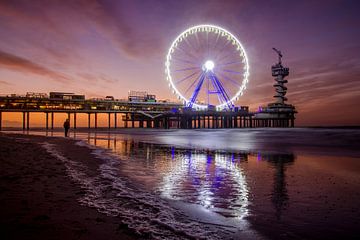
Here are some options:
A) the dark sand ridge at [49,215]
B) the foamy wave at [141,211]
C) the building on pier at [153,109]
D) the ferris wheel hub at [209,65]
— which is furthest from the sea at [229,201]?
the building on pier at [153,109]

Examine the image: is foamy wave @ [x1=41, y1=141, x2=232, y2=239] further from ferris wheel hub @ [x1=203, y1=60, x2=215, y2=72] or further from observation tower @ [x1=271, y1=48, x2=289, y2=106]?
observation tower @ [x1=271, y1=48, x2=289, y2=106]

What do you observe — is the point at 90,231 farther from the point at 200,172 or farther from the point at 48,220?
the point at 200,172

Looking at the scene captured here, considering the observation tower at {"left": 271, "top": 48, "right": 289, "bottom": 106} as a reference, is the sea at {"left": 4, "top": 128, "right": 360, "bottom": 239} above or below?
below

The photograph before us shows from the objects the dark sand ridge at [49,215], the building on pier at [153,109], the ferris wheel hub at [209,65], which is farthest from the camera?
the building on pier at [153,109]

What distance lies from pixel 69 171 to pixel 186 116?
68.6 metres

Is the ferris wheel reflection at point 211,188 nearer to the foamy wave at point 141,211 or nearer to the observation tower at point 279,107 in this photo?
the foamy wave at point 141,211

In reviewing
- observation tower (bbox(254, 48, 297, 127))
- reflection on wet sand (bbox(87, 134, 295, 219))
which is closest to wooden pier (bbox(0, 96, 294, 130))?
observation tower (bbox(254, 48, 297, 127))

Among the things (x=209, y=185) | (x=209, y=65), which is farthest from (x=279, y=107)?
(x=209, y=185)

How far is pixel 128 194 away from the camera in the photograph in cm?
634

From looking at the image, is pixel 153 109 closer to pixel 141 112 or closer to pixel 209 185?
pixel 141 112

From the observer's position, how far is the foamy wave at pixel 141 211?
13.3 feet

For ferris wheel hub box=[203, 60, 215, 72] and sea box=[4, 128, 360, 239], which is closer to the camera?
sea box=[4, 128, 360, 239]

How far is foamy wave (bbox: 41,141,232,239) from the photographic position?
13.3ft

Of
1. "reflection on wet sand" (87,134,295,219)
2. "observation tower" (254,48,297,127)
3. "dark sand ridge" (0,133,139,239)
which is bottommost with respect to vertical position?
"reflection on wet sand" (87,134,295,219)
